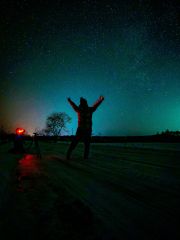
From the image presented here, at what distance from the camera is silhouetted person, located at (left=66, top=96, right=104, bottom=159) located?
593 centimetres

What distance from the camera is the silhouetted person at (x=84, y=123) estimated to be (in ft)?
19.5

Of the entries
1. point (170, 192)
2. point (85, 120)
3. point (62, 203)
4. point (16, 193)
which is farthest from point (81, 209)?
point (85, 120)

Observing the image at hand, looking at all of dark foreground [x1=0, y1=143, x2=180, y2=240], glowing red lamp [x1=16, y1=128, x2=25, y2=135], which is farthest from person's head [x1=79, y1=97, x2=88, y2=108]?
glowing red lamp [x1=16, y1=128, x2=25, y2=135]

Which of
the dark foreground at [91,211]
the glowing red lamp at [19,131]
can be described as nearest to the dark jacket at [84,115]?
the dark foreground at [91,211]

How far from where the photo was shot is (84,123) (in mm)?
5969

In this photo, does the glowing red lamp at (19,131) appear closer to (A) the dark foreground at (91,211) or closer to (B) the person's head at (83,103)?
(B) the person's head at (83,103)

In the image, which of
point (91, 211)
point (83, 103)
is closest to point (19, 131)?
point (83, 103)

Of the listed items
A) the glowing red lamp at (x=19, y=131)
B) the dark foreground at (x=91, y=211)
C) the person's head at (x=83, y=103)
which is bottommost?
the dark foreground at (x=91, y=211)

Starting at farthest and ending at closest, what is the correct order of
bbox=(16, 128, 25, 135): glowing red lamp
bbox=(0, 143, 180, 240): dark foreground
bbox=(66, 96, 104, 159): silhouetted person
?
1. bbox=(16, 128, 25, 135): glowing red lamp
2. bbox=(66, 96, 104, 159): silhouetted person
3. bbox=(0, 143, 180, 240): dark foreground

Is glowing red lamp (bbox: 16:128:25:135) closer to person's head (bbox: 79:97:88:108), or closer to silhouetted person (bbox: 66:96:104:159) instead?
silhouetted person (bbox: 66:96:104:159)

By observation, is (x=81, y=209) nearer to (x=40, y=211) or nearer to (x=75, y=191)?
(x=40, y=211)

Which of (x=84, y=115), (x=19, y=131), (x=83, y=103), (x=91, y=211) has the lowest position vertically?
(x=91, y=211)

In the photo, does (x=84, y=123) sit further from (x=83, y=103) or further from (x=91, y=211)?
(x=91, y=211)

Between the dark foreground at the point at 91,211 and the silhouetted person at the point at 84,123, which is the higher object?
the silhouetted person at the point at 84,123
